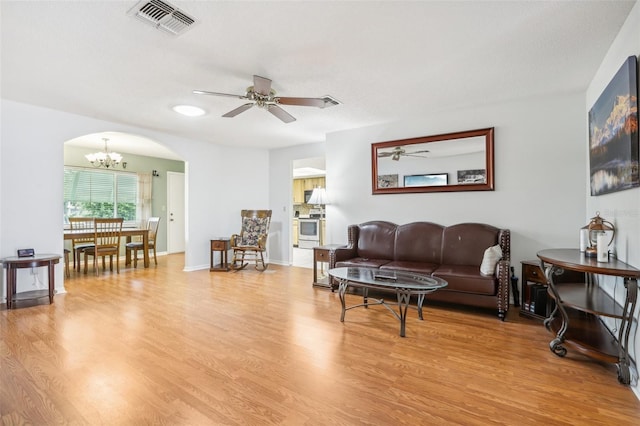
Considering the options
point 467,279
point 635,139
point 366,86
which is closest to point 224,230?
point 366,86

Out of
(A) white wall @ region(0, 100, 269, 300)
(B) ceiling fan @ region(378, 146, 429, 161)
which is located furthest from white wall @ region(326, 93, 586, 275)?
(A) white wall @ region(0, 100, 269, 300)

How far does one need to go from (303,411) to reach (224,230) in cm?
517

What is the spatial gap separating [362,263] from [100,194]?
20.1 ft

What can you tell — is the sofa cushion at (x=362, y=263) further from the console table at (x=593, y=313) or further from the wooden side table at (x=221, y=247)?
the wooden side table at (x=221, y=247)

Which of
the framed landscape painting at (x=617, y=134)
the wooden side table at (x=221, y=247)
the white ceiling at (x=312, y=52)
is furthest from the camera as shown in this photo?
the wooden side table at (x=221, y=247)

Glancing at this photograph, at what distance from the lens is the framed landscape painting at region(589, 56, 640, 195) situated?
191 cm

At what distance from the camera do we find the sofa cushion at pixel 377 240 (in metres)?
4.39

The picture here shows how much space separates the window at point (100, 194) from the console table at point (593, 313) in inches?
311

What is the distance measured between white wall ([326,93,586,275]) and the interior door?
5.90 meters

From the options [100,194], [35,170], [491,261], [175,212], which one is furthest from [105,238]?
[491,261]

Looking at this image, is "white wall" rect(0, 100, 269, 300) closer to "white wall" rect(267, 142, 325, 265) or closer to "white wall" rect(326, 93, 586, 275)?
"white wall" rect(267, 142, 325, 265)

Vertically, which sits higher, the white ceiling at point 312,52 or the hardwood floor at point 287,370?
the white ceiling at point 312,52

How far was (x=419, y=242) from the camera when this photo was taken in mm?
4160

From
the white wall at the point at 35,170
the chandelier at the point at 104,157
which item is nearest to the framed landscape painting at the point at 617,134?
the white wall at the point at 35,170
